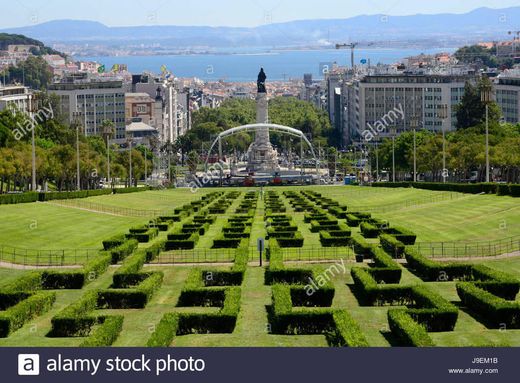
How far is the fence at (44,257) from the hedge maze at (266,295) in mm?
1851

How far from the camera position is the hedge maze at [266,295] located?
135ft

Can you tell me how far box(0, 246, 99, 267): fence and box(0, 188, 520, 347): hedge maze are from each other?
1.85 m

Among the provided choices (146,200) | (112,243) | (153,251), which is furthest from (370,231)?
(146,200)

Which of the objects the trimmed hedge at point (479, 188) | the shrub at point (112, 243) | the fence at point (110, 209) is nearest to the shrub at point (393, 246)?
the shrub at point (112, 243)

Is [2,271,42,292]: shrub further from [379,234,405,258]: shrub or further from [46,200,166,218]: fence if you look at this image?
[46,200,166,218]: fence

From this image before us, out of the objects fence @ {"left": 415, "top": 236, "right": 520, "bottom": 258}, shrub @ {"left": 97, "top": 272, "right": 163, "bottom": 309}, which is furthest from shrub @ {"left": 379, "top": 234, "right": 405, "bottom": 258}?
shrub @ {"left": 97, "top": 272, "right": 163, "bottom": 309}

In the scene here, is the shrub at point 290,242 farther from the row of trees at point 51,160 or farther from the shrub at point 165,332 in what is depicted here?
the row of trees at point 51,160

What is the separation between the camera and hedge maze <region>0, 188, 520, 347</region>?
4112 cm

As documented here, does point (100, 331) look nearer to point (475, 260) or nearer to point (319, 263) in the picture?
point (319, 263)

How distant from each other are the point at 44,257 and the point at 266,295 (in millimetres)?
18791

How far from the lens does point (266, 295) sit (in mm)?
50688

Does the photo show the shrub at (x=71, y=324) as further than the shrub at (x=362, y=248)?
No

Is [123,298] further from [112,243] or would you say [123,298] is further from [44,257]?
[112,243]

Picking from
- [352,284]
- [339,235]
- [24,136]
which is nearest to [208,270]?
[352,284]
